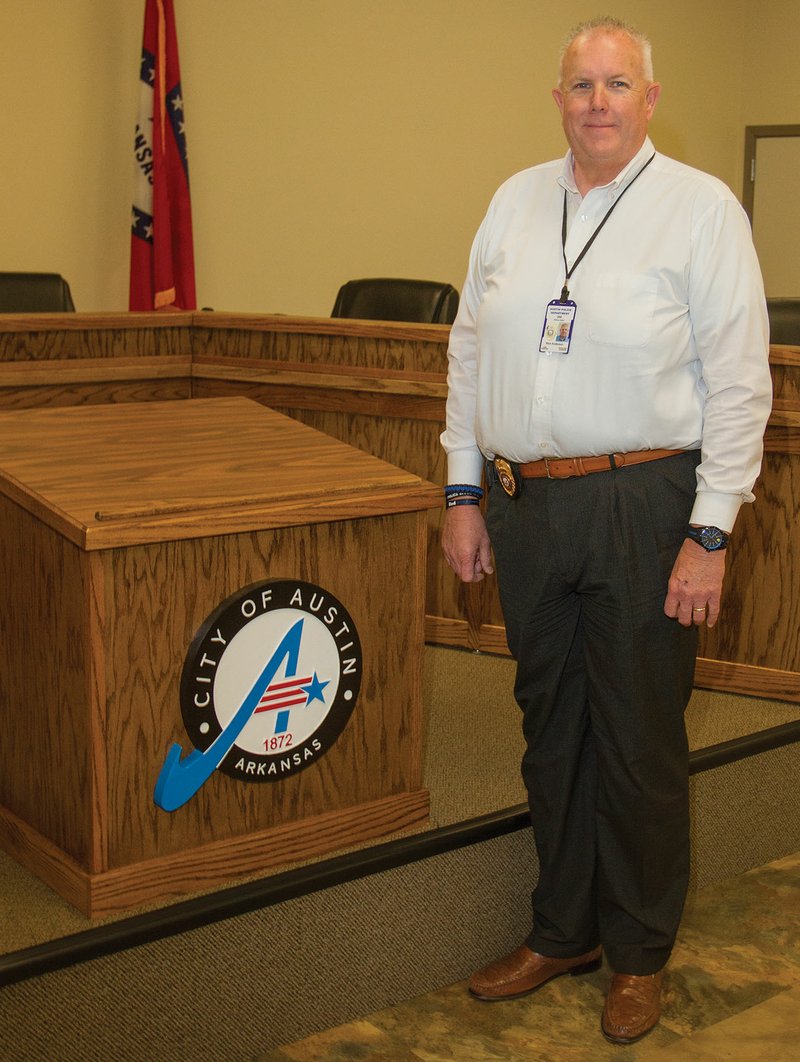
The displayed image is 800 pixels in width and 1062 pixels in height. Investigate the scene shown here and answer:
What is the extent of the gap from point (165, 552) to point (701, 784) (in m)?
1.26

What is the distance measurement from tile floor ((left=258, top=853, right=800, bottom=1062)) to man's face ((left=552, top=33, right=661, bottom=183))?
4.53 feet


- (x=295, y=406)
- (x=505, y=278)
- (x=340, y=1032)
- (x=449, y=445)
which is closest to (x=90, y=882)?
→ (x=340, y=1032)

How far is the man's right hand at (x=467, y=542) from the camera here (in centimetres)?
219

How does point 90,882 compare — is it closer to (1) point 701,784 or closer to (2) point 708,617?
(2) point 708,617

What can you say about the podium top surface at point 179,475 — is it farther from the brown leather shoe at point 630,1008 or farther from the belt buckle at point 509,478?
the brown leather shoe at point 630,1008

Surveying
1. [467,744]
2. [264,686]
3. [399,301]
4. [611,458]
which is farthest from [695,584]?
[399,301]

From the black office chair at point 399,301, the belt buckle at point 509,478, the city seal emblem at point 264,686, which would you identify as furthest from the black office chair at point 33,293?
the belt buckle at point 509,478

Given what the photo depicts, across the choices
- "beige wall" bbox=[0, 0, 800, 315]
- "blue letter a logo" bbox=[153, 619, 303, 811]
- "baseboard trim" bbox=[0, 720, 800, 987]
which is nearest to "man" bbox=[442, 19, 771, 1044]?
"baseboard trim" bbox=[0, 720, 800, 987]

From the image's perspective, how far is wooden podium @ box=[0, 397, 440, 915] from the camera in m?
2.00

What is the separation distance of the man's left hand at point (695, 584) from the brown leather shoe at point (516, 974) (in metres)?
0.69

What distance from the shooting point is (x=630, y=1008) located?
2.13 meters

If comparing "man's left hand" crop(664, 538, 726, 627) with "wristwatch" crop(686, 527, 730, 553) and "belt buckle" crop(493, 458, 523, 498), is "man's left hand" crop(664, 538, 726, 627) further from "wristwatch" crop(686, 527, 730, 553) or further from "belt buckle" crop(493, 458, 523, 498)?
"belt buckle" crop(493, 458, 523, 498)

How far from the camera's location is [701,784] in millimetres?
2674

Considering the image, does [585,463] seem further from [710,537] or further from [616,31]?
[616,31]
